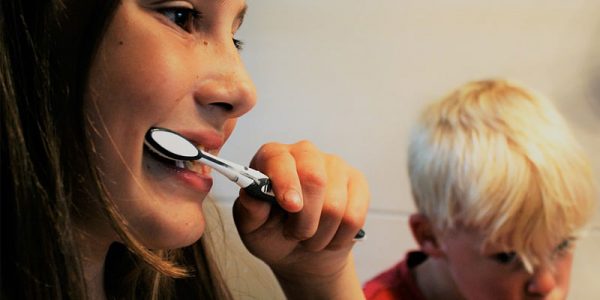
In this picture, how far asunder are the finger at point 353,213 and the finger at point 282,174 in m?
0.06

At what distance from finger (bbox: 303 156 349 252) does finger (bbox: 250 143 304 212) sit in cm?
4

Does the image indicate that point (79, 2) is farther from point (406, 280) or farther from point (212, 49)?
point (406, 280)

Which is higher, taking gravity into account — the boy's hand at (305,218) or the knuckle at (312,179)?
the knuckle at (312,179)

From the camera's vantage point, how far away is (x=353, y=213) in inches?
19.2

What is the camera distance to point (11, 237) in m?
0.37

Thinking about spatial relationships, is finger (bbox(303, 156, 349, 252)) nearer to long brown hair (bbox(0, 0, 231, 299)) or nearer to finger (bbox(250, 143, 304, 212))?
finger (bbox(250, 143, 304, 212))

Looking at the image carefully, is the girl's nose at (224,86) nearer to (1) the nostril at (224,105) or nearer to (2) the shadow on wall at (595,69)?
(1) the nostril at (224,105)

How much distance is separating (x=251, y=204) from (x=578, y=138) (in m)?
0.56

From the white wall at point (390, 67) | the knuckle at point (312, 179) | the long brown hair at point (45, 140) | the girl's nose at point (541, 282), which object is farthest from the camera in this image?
the white wall at point (390, 67)

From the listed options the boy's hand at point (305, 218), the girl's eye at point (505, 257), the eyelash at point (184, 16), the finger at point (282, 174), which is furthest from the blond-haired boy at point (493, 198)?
the eyelash at point (184, 16)

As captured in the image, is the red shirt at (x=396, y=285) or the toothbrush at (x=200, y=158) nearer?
the toothbrush at (x=200, y=158)

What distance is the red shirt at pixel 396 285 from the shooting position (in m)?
0.80

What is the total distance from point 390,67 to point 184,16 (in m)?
0.49

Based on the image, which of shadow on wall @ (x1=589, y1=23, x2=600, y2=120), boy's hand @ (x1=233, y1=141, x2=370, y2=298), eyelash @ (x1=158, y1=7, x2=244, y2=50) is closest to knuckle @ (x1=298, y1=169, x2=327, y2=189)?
boy's hand @ (x1=233, y1=141, x2=370, y2=298)
